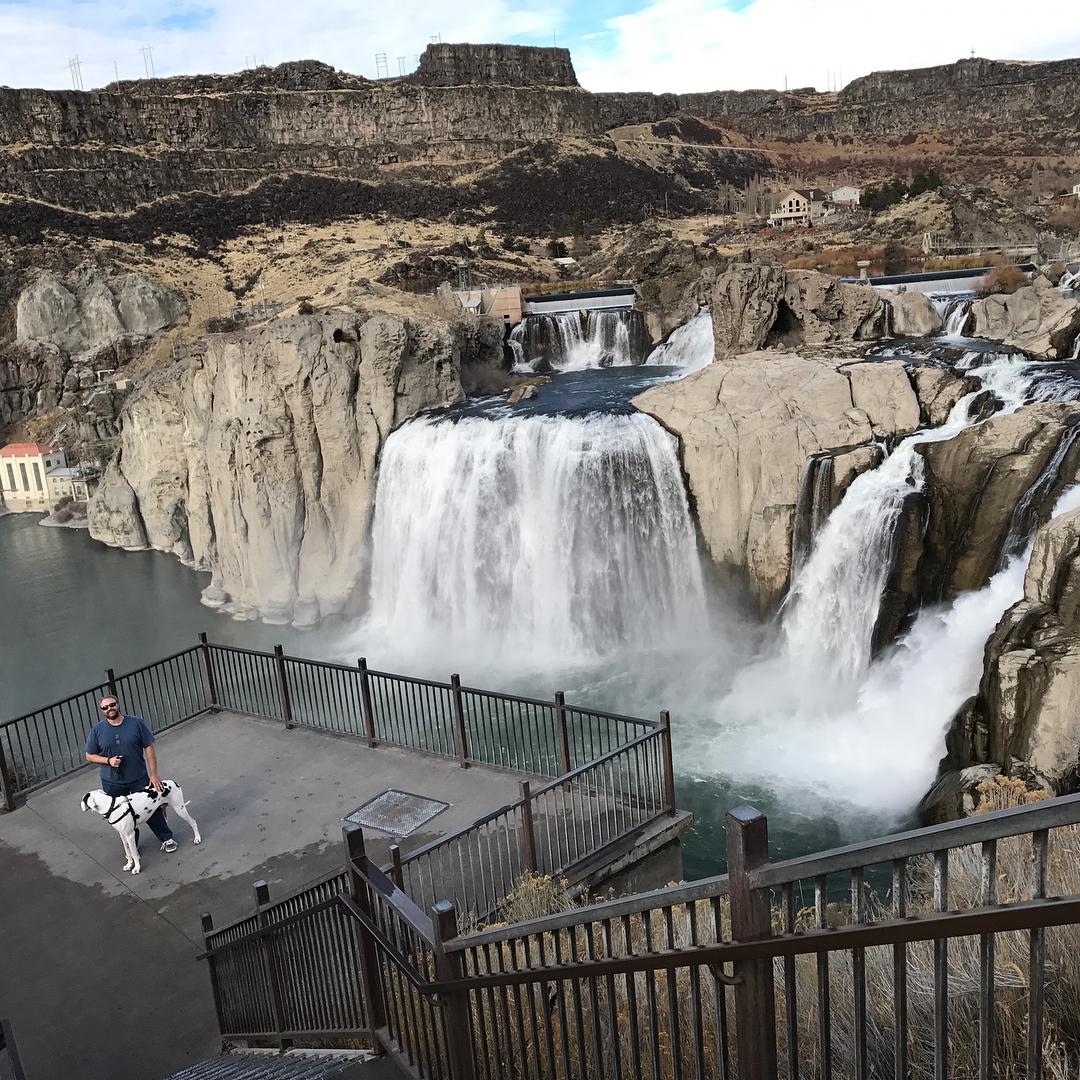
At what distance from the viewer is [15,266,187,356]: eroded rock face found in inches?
2189

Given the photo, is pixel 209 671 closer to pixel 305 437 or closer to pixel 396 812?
pixel 396 812

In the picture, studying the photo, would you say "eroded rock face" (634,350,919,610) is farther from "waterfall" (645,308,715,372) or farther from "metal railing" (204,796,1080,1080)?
"metal railing" (204,796,1080,1080)

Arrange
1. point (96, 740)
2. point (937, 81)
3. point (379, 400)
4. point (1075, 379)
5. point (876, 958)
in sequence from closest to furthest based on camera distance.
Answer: point (876, 958) → point (96, 740) → point (1075, 379) → point (379, 400) → point (937, 81)

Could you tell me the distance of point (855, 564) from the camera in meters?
18.2

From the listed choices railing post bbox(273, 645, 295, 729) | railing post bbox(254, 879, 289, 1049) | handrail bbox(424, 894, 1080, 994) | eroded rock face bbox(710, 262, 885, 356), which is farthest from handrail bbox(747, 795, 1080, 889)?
eroded rock face bbox(710, 262, 885, 356)

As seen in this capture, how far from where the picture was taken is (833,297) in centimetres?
2789

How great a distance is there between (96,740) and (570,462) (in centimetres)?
1424

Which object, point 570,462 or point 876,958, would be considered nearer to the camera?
point 876,958

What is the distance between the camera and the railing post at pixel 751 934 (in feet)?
8.96

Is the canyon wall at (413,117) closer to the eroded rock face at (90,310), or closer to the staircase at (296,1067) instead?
the eroded rock face at (90,310)

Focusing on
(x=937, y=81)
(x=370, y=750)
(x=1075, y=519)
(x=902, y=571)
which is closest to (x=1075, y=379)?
(x=902, y=571)

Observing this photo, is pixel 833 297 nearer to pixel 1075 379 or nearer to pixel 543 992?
pixel 1075 379

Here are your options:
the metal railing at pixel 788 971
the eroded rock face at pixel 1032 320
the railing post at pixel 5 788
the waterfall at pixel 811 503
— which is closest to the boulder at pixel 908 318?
the eroded rock face at pixel 1032 320

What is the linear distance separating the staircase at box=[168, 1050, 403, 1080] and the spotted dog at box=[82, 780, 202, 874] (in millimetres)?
3011
